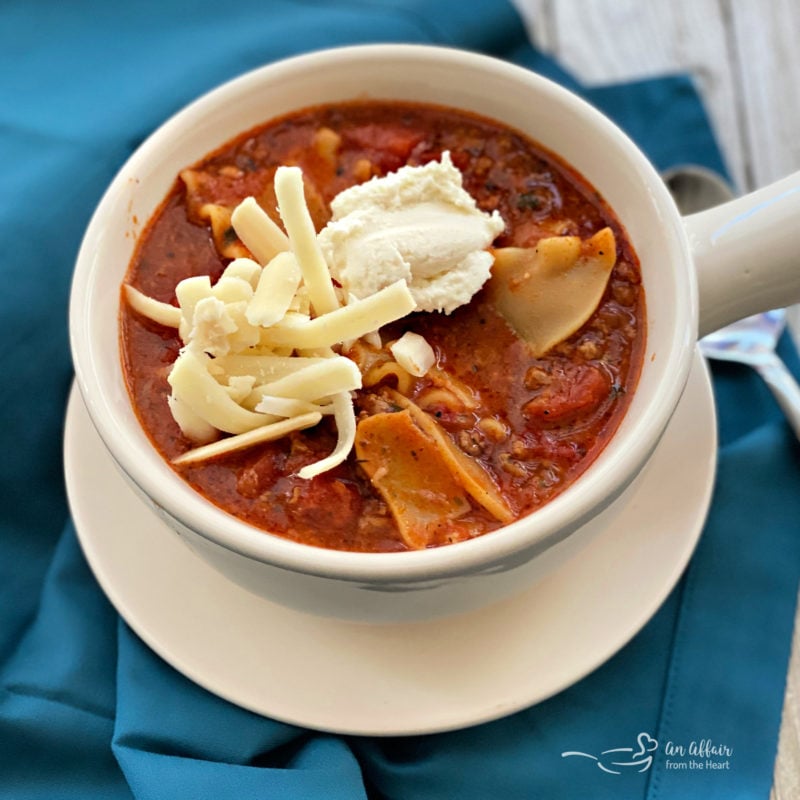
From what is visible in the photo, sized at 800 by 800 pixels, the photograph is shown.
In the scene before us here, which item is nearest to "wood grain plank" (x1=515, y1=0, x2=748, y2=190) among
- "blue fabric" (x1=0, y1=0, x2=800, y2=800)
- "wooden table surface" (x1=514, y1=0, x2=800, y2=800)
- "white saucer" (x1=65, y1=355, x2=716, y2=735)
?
"wooden table surface" (x1=514, y1=0, x2=800, y2=800)

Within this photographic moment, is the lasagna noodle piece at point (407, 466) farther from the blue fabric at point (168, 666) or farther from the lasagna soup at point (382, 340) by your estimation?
the blue fabric at point (168, 666)

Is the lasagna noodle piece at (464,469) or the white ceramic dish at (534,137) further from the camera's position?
the lasagna noodle piece at (464,469)

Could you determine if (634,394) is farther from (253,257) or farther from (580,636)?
(253,257)

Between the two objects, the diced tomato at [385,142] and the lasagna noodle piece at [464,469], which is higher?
the diced tomato at [385,142]

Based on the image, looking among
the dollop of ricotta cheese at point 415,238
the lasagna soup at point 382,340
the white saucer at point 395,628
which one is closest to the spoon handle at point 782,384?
the white saucer at point 395,628

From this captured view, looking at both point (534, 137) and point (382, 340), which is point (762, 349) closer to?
point (534, 137)

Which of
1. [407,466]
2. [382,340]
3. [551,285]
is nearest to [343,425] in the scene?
[407,466]
